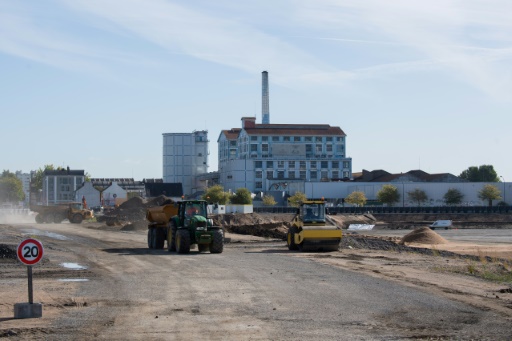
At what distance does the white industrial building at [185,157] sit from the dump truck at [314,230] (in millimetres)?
108854

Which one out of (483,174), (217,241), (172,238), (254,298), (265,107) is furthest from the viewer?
(483,174)

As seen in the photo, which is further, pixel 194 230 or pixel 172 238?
pixel 172 238

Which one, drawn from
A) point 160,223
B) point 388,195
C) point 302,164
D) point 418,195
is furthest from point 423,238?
point 302,164

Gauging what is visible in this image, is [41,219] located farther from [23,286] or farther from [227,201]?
[23,286]

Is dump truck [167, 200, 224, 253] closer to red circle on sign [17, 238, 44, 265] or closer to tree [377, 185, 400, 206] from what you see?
red circle on sign [17, 238, 44, 265]

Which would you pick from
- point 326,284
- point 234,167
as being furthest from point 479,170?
point 326,284

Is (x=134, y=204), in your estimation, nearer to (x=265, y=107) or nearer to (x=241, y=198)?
(x=241, y=198)

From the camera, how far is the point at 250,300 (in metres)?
18.8

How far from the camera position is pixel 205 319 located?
15.8m

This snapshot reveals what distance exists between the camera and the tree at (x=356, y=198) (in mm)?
122375

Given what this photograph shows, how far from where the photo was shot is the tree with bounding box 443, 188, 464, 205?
12500 centimetres

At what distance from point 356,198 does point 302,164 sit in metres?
25.5

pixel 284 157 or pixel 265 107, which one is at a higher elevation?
pixel 265 107

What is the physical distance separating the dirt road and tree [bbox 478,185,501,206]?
93671 mm
